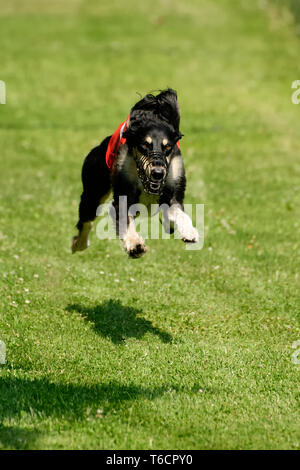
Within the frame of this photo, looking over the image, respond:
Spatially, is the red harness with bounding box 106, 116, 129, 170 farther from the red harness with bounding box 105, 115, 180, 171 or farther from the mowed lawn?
the mowed lawn

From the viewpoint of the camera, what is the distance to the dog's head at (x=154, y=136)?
6363 millimetres

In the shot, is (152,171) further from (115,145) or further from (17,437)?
(17,437)

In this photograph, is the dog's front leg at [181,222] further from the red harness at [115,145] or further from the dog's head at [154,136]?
the red harness at [115,145]

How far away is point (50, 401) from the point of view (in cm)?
604

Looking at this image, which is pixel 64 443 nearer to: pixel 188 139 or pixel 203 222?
pixel 203 222

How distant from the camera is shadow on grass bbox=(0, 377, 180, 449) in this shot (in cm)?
549

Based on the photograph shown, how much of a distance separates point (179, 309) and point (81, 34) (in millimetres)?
23302

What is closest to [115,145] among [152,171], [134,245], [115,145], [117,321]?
[115,145]

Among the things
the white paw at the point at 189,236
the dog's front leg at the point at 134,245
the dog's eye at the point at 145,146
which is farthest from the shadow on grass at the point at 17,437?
the dog's eye at the point at 145,146

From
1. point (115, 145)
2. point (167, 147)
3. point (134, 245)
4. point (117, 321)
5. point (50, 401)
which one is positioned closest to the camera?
point (50, 401)

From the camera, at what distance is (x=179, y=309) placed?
853cm

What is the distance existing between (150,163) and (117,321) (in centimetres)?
257

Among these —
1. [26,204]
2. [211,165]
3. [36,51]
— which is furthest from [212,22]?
[26,204]

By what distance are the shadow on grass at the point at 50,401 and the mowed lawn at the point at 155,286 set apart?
0.06ft
